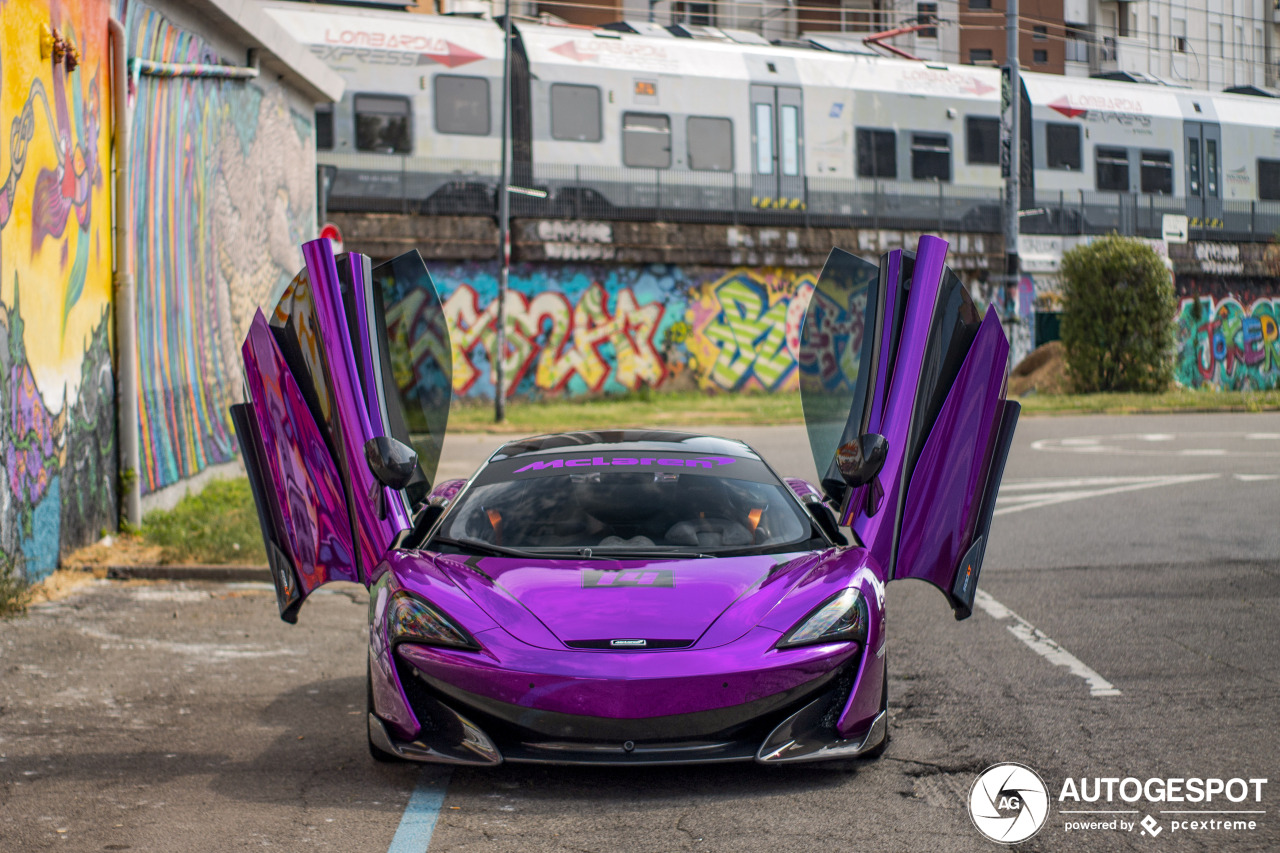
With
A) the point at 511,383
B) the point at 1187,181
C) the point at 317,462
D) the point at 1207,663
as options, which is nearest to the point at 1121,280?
the point at 1187,181

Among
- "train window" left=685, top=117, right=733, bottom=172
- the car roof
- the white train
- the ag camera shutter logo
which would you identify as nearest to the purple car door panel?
the car roof

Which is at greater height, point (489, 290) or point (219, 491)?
point (489, 290)

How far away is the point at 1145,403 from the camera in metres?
24.2

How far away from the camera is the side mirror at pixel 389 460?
492 centimetres

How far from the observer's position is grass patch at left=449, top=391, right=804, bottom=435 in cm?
2214

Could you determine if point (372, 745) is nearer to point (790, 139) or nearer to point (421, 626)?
point (421, 626)

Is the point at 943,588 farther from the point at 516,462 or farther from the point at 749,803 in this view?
the point at 516,462

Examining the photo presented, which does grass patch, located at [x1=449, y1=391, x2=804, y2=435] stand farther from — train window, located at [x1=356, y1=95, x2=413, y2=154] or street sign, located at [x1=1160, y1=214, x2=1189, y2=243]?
street sign, located at [x1=1160, y1=214, x2=1189, y2=243]

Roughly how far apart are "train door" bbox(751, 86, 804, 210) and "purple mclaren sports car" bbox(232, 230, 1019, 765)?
21065 millimetres

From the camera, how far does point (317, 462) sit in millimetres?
5277

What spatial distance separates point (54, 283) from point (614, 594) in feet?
19.1

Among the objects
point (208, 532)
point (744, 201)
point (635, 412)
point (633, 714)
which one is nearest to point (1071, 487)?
point (208, 532)

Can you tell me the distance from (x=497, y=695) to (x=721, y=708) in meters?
0.72

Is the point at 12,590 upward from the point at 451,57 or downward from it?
downward
